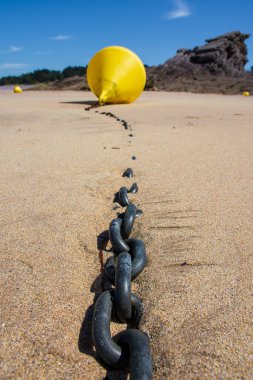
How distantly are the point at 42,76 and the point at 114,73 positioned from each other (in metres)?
34.5

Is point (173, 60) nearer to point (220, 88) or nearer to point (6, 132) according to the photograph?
point (220, 88)

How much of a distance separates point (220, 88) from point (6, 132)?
64.3ft

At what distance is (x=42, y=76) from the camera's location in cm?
3969

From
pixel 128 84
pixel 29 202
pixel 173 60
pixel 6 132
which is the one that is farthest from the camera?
pixel 173 60

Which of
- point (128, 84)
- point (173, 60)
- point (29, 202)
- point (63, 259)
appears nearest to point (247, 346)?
point (63, 259)

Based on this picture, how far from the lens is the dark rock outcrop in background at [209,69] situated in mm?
22311

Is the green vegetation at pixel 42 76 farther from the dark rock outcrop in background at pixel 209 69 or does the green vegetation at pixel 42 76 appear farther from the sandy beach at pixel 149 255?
the sandy beach at pixel 149 255

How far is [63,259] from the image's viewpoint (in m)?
1.59

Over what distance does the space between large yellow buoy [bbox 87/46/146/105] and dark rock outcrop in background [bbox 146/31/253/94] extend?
531 inches

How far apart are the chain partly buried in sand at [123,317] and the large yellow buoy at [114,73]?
23.9ft

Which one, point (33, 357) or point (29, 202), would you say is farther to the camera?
point (29, 202)

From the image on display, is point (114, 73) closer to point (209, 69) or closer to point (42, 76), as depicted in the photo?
point (209, 69)

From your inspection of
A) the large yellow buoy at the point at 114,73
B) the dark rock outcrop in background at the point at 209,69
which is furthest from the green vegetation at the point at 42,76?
the large yellow buoy at the point at 114,73

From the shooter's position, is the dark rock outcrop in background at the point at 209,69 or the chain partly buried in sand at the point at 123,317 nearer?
the chain partly buried in sand at the point at 123,317
